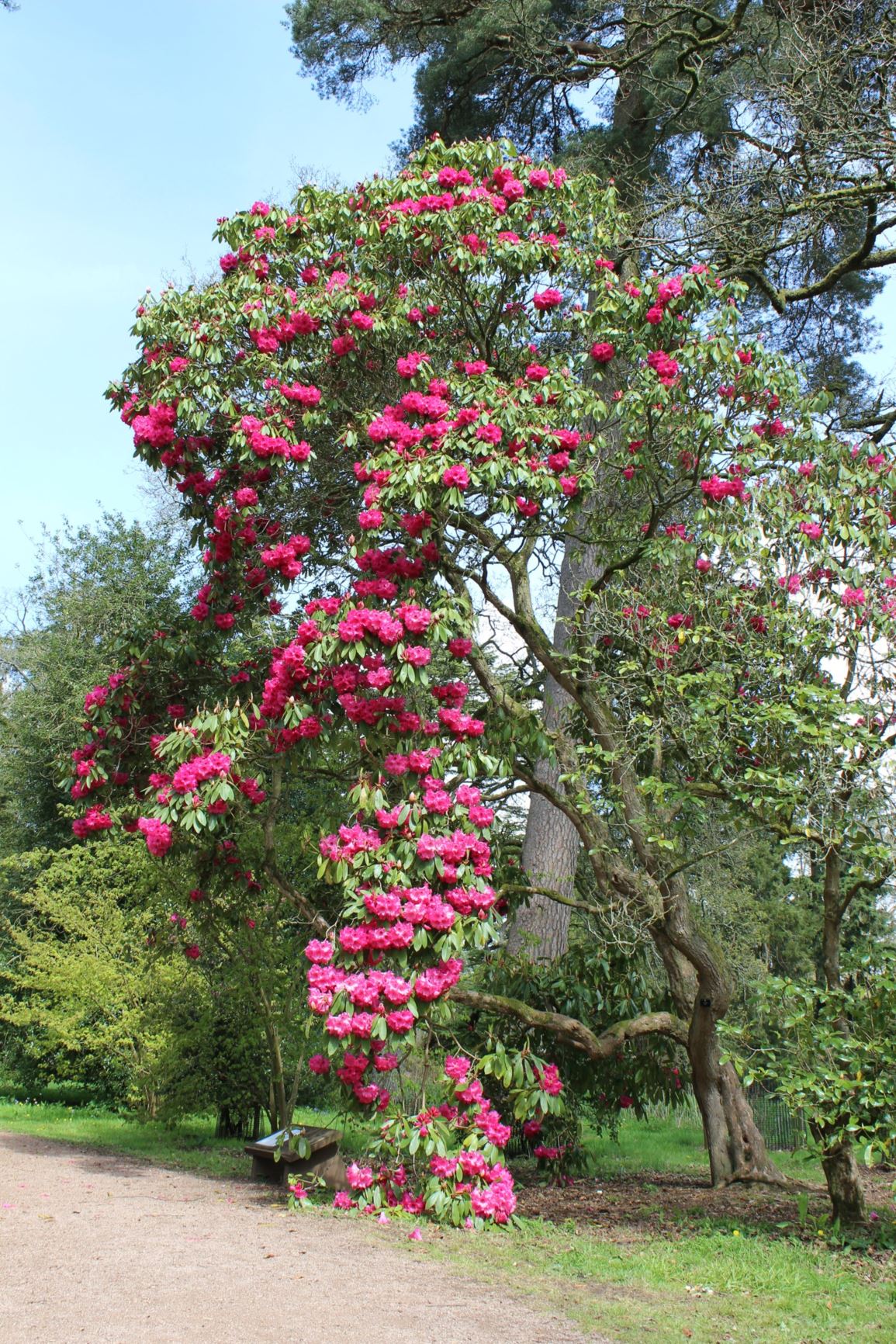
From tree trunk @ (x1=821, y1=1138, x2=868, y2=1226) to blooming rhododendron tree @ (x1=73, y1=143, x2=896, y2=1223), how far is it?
1323mm

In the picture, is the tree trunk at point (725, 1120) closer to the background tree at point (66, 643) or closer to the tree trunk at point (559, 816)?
the tree trunk at point (559, 816)

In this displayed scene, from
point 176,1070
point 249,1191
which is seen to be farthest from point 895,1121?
point 176,1070

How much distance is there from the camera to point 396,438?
5.65m

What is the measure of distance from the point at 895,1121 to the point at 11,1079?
13409 millimetres

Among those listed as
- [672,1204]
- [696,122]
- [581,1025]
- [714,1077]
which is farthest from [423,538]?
[696,122]

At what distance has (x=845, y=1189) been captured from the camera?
5258 millimetres

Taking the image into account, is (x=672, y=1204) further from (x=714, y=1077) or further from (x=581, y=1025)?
(x=581, y=1025)

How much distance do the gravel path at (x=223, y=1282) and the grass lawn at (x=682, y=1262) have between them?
28 centimetres

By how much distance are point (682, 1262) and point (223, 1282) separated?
2.04m

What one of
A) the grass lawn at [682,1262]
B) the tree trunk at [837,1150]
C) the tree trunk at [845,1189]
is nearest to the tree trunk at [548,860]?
the grass lawn at [682,1262]

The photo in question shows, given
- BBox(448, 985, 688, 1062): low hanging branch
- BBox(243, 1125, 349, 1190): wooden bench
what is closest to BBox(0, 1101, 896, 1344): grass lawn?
BBox(243, 1125, 349, 1190): wooden bench

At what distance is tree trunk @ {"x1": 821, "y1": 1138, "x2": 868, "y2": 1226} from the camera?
5.23m

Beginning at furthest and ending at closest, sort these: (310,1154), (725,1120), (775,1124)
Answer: (775,1124)
(725,1120)
(310,1154)

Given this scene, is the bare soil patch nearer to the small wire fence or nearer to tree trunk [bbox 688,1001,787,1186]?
tree trunk [bbox 688,1001,787,1186]
